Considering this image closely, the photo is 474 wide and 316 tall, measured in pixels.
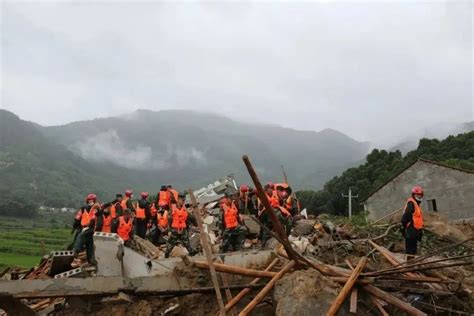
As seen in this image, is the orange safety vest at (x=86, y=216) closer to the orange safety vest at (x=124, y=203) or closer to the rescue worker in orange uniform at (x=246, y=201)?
the orange safety vest at (x=124, y=203)

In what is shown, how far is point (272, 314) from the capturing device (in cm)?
658

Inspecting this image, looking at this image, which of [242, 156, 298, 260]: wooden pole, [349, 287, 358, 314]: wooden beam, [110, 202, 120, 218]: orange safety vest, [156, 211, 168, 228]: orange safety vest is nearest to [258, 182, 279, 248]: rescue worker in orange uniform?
[156, 211, 168, 228]: orange safety vest

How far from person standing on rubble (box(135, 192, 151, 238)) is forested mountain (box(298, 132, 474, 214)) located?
1337 inches

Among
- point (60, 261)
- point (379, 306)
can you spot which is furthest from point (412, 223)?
point (60, 261)

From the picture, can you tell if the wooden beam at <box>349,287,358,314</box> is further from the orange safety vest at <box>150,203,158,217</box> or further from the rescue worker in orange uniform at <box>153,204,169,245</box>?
the orange safety vest at <box>150,203,158,217</box>

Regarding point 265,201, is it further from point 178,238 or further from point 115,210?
point 178,238

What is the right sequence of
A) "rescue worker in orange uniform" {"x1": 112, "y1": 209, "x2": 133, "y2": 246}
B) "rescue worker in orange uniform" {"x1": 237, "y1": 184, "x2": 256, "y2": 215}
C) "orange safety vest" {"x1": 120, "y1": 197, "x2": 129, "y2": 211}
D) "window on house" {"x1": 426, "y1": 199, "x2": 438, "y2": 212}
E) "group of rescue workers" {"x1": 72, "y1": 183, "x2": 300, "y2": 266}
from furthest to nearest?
"window on house" {"x1": 426, "y1": 199, "x2": 438, "y2": 212} → "rescue worker in orange uniform" {"x1": 237, "y1": 184, "x2": 256, "y2": 215} → "orange safety vest" {"x1": 120, "y1": 197, "x2": 129, "y2": 211} → "rescue worker in orange uniform" {"x1": 112, "y1": 209, "x2": 133, "y2": 246} → "group of rescue workers" {"x1": 72, "y1": 183, "x2": 300, "y2": 266}

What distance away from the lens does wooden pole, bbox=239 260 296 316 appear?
5.87 m

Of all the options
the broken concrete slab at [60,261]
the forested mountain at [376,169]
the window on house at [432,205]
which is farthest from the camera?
the forested mountain at [376,169]

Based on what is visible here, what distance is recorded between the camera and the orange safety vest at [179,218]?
13.4 meters

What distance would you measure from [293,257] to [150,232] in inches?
347

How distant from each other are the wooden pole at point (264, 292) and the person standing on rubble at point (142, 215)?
7841mm

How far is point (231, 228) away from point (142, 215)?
2.88 m

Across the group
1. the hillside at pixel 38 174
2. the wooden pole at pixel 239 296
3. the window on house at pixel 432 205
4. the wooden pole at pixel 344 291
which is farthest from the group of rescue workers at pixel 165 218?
the hillside at pixel 38 174
